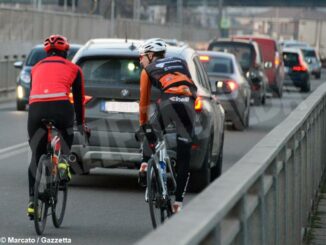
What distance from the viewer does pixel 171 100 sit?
1133 cm

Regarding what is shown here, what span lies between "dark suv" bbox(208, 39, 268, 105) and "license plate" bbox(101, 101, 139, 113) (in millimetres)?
21628

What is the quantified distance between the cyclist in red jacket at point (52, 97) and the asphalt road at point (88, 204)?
53 cm

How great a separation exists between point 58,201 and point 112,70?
115 inches

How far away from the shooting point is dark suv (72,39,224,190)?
1391 centimetres

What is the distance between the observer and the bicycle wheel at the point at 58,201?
10.7 meters

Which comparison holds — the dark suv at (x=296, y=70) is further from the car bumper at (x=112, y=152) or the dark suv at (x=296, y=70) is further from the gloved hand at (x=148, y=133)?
the gloved hand at (x=148, y=133)

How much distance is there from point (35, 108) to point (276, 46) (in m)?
34.9

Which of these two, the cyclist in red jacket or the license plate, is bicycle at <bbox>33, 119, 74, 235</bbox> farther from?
the license plate

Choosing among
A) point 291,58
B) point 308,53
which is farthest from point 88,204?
point 308,53

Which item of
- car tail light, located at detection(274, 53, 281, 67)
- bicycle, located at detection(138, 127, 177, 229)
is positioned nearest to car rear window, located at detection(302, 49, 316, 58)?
car tail light, located at detection(274, 53, 281, 67)

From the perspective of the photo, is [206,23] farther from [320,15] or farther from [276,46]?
[276,46]

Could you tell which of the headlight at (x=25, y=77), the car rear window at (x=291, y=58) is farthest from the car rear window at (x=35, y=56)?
the car rear window at (x=291, y=58)

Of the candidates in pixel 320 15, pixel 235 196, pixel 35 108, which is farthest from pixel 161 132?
pixel 320 15

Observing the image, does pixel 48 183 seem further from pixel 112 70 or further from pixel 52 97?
pixel 112 70
